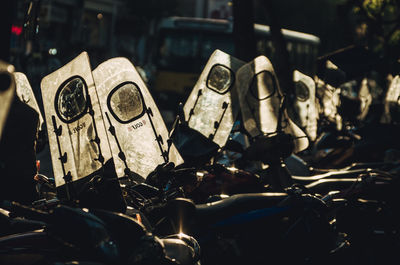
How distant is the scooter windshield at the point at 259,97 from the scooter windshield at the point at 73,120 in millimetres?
2286

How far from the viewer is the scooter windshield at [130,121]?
4164 millimetres

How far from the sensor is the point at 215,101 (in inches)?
221

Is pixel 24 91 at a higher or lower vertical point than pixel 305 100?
higher

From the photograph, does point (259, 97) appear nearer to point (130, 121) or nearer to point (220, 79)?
point (220, 79)

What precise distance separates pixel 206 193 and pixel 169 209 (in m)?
1.25

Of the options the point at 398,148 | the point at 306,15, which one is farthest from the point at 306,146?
the point at 306,15

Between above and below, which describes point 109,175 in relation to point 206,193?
above

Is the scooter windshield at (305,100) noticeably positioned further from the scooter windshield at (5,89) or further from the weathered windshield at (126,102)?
the scooter windshield at (5,89)

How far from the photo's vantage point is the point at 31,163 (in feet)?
11.8

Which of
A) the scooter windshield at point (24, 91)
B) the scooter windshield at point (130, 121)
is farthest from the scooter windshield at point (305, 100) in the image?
the scooter windshield at point (24, 91)

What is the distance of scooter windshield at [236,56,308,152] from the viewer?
224 inches

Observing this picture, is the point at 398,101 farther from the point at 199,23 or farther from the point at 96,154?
the point at 199,23

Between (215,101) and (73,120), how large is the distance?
221cm

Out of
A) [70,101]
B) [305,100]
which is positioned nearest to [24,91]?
[70,101]
